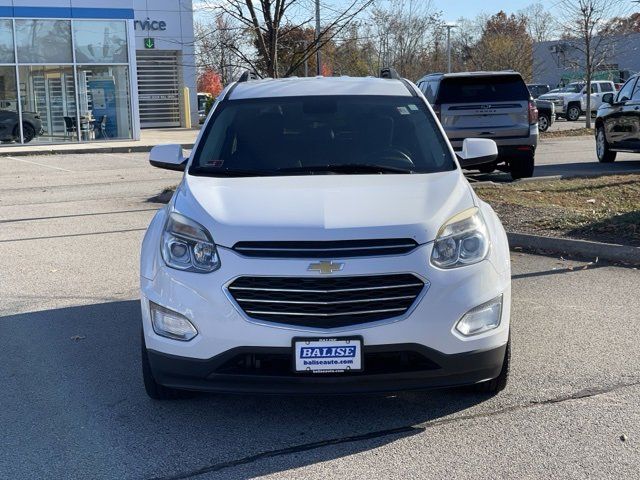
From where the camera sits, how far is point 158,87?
41.2 metres

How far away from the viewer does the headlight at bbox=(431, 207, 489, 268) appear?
4305 mm

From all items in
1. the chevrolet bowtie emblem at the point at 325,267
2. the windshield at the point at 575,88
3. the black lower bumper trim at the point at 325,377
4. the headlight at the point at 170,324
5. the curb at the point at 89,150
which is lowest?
the black lower bumper trim at the point at 325,377

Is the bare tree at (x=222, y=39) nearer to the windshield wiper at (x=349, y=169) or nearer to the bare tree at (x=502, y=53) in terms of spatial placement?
the windshield wiper at (x=349, y=169)

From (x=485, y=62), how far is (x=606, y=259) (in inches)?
1555

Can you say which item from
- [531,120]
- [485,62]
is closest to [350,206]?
[531,120]

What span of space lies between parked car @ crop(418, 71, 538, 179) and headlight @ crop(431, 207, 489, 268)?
10175 millimetres

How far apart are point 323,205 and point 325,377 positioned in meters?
0.92

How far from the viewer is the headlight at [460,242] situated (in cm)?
430

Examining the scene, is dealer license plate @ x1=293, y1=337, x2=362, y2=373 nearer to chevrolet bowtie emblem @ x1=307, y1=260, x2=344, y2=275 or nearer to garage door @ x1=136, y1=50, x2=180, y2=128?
chevrolet bowtie emblem @ x1=307, y1=260, x2=344, y2=275

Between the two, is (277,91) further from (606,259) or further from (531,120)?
(531,120)

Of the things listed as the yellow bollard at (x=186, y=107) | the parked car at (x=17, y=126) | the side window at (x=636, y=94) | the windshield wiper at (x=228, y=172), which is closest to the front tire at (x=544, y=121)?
the side window at (x=636, y=94)

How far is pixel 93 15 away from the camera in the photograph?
29922 mm

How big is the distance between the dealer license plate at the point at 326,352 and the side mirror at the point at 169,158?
234 cm

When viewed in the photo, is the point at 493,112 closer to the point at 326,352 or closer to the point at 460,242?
the point at 460,242
